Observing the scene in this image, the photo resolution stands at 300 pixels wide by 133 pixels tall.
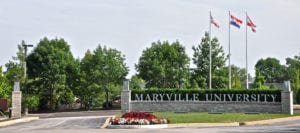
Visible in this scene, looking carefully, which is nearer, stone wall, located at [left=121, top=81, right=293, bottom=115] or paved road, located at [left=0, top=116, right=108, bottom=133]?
paved road, located at [left=0, top=116, right=108, bottom=133]

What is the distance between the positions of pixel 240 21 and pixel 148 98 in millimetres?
12623

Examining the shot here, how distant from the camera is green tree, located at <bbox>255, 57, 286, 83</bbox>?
137 metres

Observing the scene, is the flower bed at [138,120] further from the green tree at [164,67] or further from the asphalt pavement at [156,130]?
the green tree at [164,67]

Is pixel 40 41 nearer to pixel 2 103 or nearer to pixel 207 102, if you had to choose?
pixel 2 103

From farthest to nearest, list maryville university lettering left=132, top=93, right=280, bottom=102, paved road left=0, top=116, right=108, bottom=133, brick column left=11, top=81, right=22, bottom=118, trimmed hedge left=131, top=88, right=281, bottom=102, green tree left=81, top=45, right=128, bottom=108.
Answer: green tree left=81, top=45, right=128, bottom=108 → brick column left=11, top=81, right=22, bottom=118 → maryville university lettering left=132, top=93, right=280, bottom=102 → trimmed hedge left=131, top=88, right=281, bottom=102 → paved road left=0, top=116, right=108, bottom=133

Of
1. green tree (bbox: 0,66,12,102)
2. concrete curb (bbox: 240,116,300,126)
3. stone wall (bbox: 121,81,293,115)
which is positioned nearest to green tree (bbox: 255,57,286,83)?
stone wall (bbox: 121,81,293,115)

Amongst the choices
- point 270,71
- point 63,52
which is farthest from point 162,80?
point 270,71

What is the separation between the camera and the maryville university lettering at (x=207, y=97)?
45.5 meters

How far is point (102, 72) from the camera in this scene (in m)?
63.4

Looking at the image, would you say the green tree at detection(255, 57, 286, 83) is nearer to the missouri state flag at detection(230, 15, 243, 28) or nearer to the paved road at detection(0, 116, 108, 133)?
the missouri state flag at detection(230, 15, 243, 28)

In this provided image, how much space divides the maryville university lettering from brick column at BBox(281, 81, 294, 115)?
1.27 m

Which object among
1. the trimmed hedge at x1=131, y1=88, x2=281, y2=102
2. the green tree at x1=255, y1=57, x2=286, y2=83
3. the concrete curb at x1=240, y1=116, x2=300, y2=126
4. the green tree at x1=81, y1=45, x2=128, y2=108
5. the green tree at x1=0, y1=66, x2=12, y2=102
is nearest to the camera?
the concrete curb at x1=240, y1=116, x2=300, y2=126

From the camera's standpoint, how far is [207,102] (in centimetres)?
4797

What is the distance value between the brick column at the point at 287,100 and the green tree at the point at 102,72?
2640cm
